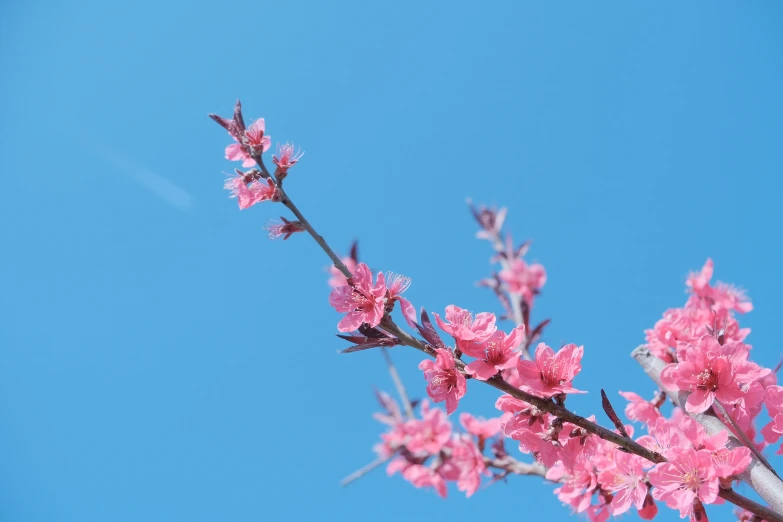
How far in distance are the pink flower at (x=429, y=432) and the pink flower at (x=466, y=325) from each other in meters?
2.47

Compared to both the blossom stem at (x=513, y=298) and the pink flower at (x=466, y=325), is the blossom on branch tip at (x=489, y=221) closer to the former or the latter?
the blossom stem at (x=513, y=298)

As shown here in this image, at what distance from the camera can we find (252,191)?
2.07 meters

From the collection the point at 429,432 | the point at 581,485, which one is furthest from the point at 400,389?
the point at 581,485

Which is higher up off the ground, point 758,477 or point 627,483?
point 627,483

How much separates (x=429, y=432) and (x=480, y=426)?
0.45 meters

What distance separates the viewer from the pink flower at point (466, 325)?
71.9 inches

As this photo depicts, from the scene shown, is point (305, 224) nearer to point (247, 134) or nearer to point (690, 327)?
point (247, 134)

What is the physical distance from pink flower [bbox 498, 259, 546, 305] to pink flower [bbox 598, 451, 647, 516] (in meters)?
2.78

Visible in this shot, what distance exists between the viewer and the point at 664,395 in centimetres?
258

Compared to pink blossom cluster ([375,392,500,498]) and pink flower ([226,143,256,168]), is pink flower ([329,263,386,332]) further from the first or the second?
pink blossom cluster ([375,392,500,498])

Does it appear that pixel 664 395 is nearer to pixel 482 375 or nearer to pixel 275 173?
pixel 482 375

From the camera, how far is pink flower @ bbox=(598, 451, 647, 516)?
2020mm

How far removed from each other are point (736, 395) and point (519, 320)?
218cm

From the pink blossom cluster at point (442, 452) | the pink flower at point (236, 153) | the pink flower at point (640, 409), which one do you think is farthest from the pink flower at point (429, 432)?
the pink flower at point (236, 153)
